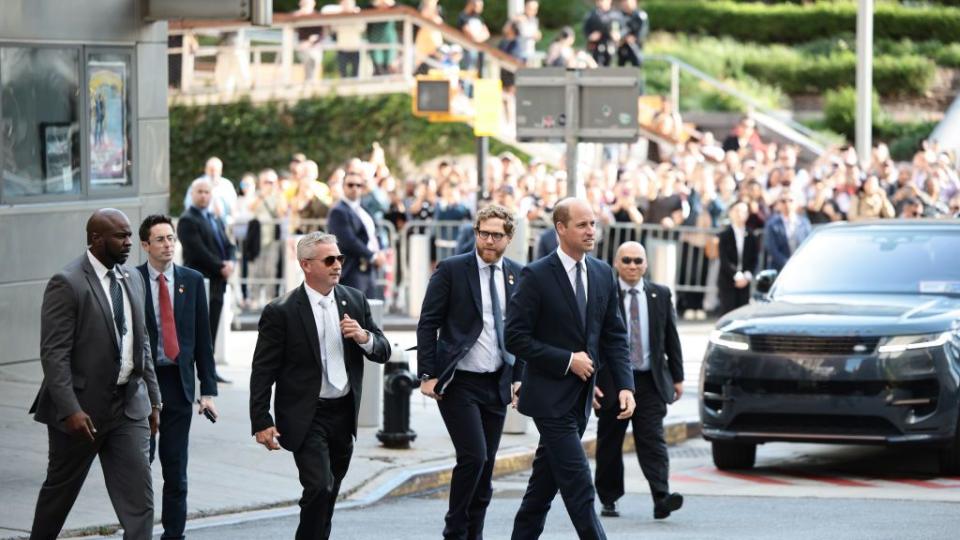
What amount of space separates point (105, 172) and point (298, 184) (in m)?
8.16

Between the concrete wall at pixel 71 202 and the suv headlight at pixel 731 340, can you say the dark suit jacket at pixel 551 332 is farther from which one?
the concrete wall at pixel 71 202

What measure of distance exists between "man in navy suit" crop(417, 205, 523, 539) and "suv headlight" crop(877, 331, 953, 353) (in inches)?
Answer: 155

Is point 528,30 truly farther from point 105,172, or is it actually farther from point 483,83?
point 105,172

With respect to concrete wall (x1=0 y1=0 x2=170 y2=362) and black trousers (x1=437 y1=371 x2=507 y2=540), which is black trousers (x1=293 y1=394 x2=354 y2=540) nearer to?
black trousers (x1=437 y1=371 x2=507 y2=540)

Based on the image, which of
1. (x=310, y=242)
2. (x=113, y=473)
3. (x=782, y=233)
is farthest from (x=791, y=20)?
(x=113, y=473)

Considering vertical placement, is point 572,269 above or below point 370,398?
above

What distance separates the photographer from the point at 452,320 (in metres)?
11.1

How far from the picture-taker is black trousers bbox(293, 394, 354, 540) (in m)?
9.82

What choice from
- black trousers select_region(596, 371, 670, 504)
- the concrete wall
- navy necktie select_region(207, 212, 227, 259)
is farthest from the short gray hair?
navy necktie select_region(207, 212, 227, 259)

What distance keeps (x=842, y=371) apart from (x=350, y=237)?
5.72 metres

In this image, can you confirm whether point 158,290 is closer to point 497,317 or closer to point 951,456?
point 497,317

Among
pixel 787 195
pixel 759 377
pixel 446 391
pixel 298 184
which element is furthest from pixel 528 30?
pixel 446 391

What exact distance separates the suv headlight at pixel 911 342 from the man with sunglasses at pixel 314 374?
5270 millimetres

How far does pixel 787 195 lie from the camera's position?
2288 cm
